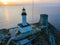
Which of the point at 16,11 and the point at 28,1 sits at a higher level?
the point at 28,1

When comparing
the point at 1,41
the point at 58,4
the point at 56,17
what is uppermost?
the point at 58,4

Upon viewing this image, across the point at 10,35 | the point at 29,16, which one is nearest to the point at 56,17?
the point at 29,16

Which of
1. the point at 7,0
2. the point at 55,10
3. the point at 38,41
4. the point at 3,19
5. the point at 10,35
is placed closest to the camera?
the point at 38,41

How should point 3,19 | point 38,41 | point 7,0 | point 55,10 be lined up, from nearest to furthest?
point 38,41 < point 3,19 < point 7,0 < point 55,10

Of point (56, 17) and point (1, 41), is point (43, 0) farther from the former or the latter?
point (1, 41)

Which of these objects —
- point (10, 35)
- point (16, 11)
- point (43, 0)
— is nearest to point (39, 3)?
point (43, 0)

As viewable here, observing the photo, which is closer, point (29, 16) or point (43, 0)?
point (29, 16)

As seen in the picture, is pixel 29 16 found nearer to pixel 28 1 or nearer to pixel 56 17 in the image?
pixel 28 1
